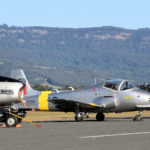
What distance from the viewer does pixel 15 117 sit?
21.0 meters

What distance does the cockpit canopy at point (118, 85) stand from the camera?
2881 cm

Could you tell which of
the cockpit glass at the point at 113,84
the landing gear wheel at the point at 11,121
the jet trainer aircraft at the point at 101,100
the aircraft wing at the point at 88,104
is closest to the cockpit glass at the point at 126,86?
the jet trainer aircraft at the point at 101,100

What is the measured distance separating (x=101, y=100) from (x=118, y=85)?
1.22 meters

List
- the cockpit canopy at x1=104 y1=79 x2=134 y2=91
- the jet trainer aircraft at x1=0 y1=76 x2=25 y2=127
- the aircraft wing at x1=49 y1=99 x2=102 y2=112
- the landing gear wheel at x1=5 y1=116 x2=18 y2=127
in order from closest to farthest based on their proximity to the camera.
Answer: the jet trainer aircraft at x1=0 y1=76 x2=25 y2=127 < the landing gear wheel at x1=5 y1=116 x2=18 y2=127 < the aircraft wing at x1=49 y1=99 x2=102 y2=112 < the cockpit canopy at x1=104 y1=79 x2=134 y2=91

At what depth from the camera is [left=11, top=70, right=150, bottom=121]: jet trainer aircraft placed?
28.5m

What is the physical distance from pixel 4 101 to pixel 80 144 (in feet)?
22.4

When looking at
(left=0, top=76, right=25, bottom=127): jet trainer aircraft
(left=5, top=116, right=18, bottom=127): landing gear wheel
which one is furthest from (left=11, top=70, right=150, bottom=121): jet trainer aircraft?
(left=0, top=76, right=25, bottom=127): jet trainer aircraft

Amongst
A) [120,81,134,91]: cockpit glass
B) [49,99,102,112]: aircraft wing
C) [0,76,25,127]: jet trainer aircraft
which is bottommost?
[49,99,102,112]: aircraft wing

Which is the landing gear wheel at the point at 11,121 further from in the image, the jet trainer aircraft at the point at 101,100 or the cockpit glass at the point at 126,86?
the cockpit glass at the point at 126,86

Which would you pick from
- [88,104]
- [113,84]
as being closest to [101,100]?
[88,104]

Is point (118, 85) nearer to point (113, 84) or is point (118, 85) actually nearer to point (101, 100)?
point (113, 84)

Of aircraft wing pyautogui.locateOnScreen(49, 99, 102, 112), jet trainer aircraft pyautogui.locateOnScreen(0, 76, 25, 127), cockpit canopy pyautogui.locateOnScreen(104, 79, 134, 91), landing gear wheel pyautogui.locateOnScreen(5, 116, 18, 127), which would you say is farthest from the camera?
cockpit canopy pyautogui.locateOnScreen(104, 79, 134, 91)

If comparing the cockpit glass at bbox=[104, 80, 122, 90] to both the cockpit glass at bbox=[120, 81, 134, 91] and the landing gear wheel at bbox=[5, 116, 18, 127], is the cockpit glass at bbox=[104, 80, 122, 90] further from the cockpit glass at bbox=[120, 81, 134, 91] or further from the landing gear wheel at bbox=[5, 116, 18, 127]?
the landing gear wheel at bbox=[5, 116, 18, 127]

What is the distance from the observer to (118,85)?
28859 mm
